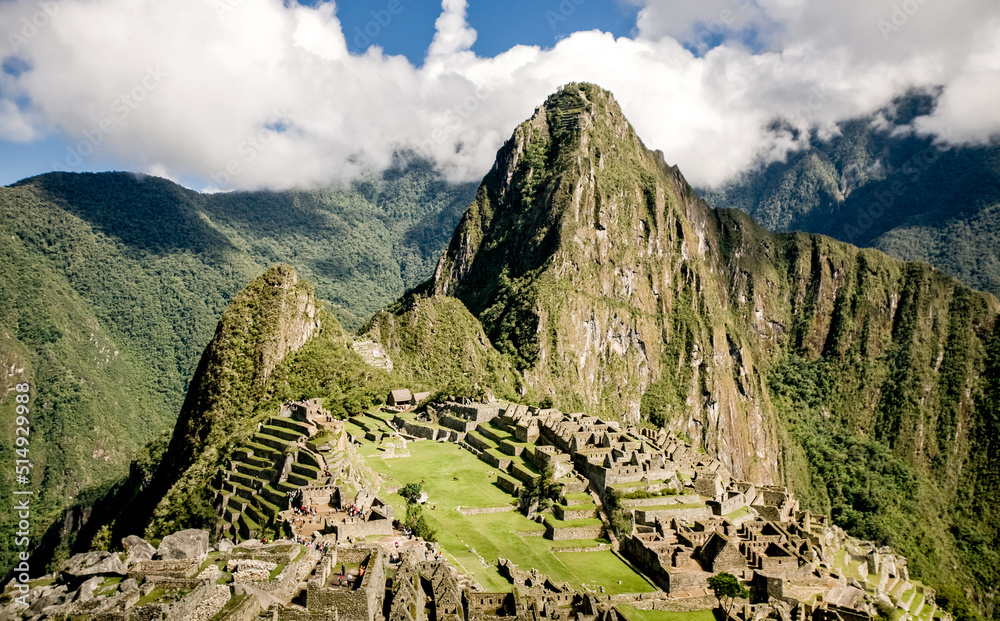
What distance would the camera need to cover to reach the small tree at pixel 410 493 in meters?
47.2

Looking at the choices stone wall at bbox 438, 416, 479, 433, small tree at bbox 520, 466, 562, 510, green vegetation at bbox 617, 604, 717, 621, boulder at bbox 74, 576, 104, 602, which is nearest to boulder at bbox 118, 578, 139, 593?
boulder at bbox 74, 576, 104, 602

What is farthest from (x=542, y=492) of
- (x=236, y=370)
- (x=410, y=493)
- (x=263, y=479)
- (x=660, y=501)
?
(x=236, y=370)

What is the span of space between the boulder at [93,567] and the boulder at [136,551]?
0.48 metres

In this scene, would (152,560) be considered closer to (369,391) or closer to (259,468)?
(259,468)

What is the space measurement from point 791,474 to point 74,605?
172 m

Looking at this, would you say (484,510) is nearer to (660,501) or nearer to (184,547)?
(660,501)

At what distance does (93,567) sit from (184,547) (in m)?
3.01

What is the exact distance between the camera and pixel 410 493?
4766cm

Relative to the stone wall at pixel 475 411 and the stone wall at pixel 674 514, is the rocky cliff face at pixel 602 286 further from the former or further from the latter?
the stone wall at pixel 674 514

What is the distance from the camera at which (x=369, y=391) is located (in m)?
82.2

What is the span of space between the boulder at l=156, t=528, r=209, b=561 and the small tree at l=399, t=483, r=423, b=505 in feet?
62.3

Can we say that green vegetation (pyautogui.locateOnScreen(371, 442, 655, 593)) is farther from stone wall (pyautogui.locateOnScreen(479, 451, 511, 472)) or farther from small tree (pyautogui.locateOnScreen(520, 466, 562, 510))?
small tree (pyautogui.locateOnScreen(520, 466, 562, 510))

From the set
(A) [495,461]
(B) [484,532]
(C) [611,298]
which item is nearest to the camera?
(B) [484,532]

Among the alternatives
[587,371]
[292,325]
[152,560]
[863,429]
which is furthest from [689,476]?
[863,429]
